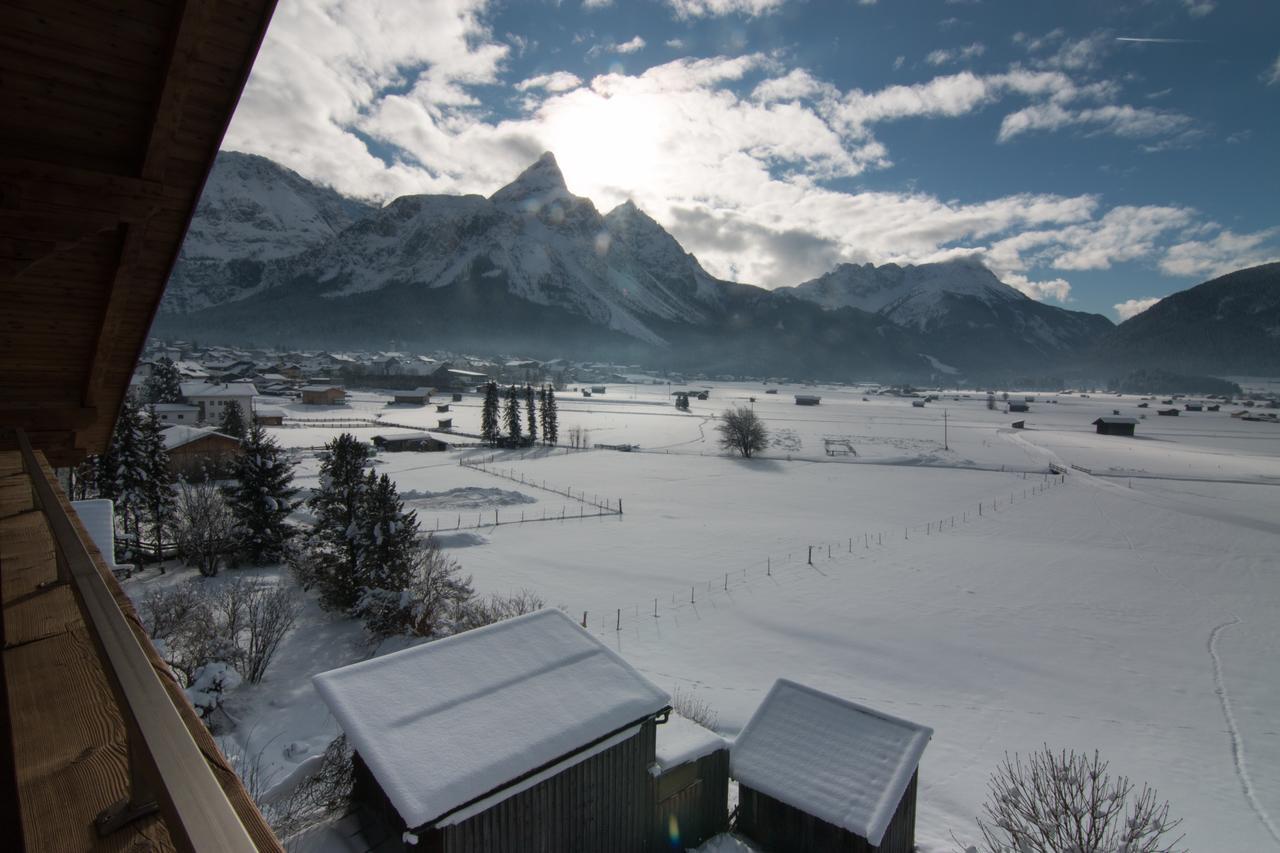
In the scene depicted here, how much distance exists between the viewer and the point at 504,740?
8570mm

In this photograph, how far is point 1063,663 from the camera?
19.8 m

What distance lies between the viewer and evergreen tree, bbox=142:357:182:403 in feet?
237

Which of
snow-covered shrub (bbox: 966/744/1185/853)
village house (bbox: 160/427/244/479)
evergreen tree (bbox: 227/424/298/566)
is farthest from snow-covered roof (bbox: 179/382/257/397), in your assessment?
snow-covered shrub (bbox: 966/744/1185/853)

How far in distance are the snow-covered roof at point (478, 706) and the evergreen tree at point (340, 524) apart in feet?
41.4

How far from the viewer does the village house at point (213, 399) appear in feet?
227

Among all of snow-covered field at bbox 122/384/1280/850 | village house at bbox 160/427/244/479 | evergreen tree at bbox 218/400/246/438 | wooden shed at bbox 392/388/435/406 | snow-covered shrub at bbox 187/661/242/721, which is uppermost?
wooden shed at bbox 392/388/435/406

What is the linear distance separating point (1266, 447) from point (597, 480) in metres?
89.7

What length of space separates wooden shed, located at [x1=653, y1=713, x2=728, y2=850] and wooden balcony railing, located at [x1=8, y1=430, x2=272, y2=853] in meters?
10.4

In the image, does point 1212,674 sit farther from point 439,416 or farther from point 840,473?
point 439,416

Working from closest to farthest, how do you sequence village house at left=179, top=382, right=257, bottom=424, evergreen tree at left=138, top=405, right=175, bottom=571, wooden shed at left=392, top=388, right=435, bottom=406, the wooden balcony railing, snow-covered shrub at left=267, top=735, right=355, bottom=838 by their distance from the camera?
the wooden balcony railing, snow-covered shrub at left=267, top=735, right=355, bottom=838, evergreen tree at left=138, top=405, right=175, bottom=571, village house at left=179, top=382, right=257, bottom=424, wooden shed at left=392, top=388, right=435, bottom=406

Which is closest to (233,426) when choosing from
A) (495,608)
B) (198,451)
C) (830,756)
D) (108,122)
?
(198,451)

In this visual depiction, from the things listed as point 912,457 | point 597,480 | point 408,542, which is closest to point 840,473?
point 912,457

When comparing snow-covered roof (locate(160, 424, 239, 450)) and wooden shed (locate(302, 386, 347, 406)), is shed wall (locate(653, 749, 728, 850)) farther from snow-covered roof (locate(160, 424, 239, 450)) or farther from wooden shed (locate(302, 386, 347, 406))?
wooden shed (locate(302, 386, 347, 406))

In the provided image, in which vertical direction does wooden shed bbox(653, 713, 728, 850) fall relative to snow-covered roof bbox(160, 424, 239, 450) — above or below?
below
